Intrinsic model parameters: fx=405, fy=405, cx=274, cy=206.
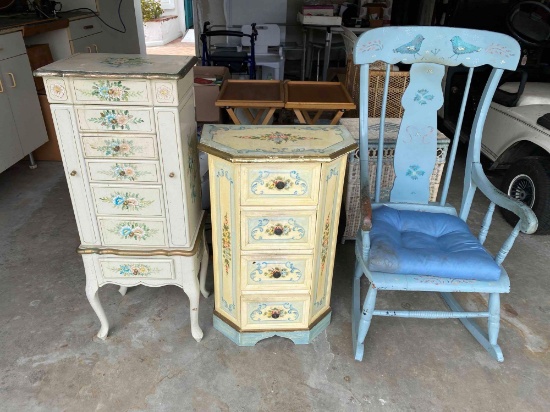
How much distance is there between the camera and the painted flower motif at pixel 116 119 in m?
1.38

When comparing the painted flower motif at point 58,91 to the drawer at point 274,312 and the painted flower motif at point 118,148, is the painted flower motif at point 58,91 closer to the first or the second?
the painted flower motif at point 118,148

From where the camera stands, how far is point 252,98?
101 inches

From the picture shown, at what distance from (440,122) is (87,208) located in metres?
3.35

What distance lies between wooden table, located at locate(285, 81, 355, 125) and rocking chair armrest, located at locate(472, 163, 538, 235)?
3.08ft

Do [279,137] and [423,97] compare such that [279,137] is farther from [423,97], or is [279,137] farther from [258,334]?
[258,334]

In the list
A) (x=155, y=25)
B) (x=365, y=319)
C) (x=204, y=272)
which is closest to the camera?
(x=365, y=319)

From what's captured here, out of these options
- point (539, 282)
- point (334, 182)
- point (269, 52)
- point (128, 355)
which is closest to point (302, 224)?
point (334, 182)

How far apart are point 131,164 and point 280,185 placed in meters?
0.55

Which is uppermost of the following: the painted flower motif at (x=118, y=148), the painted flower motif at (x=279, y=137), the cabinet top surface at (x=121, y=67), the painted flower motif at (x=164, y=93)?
the cabinet top surface at (x=121, y=67)

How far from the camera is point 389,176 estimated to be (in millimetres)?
2262

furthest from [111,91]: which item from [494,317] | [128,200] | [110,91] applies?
[494,317]

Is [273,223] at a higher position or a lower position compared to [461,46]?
lower

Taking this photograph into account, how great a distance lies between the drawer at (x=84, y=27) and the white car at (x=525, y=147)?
147 inches

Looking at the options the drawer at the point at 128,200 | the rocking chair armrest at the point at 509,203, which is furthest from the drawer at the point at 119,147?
the rocking chair armrest at the point at 509,203
